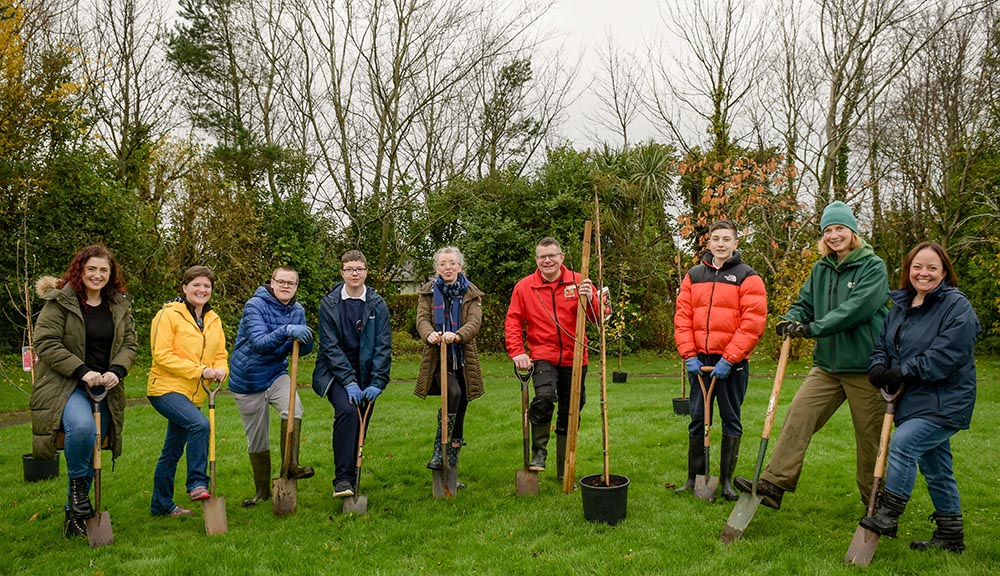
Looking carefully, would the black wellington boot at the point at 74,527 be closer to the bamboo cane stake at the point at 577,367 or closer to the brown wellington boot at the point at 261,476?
the brown wellington boot at the point at 261,476

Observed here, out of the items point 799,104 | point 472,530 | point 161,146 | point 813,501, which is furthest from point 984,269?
point 161,146

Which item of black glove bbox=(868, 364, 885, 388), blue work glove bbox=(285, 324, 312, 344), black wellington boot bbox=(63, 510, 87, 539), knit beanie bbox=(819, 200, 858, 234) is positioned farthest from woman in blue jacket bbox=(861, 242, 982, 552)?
black wellington boot bbox=(63, 510, 87, 539)

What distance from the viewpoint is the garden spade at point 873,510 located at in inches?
143

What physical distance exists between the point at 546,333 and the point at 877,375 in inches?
89.6

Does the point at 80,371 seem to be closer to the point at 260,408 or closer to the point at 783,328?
the point at 260,408

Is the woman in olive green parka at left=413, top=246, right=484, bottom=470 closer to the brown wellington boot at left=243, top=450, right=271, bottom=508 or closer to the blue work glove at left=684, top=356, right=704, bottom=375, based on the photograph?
the brown wellington boot at left=243, top=450, right=271, bottom=508

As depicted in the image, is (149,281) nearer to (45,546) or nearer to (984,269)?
(45,546)

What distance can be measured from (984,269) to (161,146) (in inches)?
896

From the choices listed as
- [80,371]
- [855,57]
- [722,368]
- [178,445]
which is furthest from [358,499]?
[855,57]

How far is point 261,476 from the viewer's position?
16.4 feet

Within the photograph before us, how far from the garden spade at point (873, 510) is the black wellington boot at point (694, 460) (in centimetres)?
128

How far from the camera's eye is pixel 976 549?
377 cm

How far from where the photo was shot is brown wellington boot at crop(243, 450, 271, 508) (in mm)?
4953

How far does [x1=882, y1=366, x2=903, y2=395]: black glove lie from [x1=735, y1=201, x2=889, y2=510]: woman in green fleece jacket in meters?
0.24
